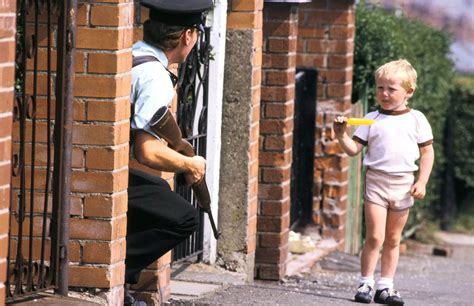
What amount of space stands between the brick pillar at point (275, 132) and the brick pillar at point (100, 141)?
10.2ft

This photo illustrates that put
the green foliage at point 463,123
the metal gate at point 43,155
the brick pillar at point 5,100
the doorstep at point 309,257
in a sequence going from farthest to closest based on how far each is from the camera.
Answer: the green foliage at point 463,123, the doorstep at point 309,257, the metal gate at point 43,155, the brick pillar at point 5,100

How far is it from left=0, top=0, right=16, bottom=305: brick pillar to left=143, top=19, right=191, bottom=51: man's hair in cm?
130

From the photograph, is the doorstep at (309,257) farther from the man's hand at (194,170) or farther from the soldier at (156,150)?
the man's hand at (194,170)

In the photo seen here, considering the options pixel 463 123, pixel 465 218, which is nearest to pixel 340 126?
pixel 463 123

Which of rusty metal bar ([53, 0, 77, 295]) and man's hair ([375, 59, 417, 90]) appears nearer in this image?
rusty metal bar ([53, 0, 77, 295])

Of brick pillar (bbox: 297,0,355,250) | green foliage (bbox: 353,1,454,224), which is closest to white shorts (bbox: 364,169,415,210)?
brick pillar (bbox: 297,0,355,250)

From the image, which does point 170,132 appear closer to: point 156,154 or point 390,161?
point 156,154

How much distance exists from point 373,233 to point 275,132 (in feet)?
4.50

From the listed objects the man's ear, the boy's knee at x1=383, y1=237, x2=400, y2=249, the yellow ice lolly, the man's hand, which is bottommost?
the boy's knee at x1=383, y1=237, x2=400, y2=249

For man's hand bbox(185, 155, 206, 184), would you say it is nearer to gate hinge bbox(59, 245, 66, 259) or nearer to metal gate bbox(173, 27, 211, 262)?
gate hinge bbox(59, 245, 66, 259)

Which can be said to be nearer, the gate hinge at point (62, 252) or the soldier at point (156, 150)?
the gate hinge at point (62, 252)

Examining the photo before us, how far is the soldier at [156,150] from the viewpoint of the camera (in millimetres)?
5668

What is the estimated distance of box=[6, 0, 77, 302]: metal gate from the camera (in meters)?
5.33

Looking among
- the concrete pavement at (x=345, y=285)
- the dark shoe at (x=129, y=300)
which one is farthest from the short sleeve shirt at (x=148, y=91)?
the concrete pavement at (x=345, y=285)
